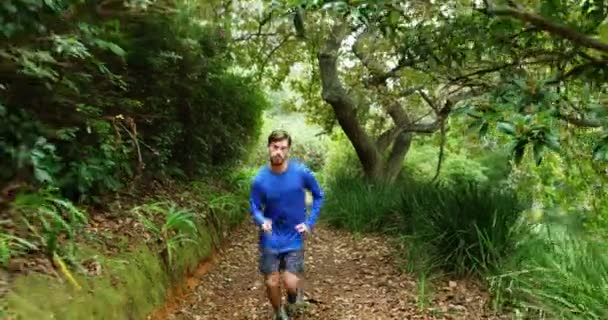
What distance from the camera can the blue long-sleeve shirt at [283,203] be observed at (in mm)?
4926

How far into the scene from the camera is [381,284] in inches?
256

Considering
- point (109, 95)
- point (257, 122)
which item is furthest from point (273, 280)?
point (257, 122)

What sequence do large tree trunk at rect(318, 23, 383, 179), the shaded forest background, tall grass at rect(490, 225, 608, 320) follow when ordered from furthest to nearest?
large tree trunk at rect(318, 23, 383, 179) < tall grass at rect(490, 225, 608, 320) < the shaded forest background

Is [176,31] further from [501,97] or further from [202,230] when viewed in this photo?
[501,97]

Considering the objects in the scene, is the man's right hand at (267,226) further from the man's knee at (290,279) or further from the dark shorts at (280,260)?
the man's knee at (290,279)

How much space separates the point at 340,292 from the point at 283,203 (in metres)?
1.93

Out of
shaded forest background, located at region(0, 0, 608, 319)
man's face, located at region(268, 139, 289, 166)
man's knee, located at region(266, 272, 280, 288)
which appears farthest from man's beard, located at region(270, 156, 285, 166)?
shaded forest background, located at region(0, 0, 608, 319)

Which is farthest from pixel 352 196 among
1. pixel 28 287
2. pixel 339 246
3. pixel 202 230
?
pixel 28 287

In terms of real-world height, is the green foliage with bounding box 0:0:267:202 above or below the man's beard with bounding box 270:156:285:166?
above

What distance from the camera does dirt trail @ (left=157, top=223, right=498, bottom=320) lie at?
18.3 feet

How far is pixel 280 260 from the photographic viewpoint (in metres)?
5.07

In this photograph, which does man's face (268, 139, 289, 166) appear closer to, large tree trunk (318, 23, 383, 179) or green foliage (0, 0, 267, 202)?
green foliage (0, 0, 267, 202)

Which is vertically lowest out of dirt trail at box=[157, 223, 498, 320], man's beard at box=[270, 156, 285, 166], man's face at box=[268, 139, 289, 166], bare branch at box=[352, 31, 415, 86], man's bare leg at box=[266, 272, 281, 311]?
dirt trail at box=[157, 223, 498, 320]

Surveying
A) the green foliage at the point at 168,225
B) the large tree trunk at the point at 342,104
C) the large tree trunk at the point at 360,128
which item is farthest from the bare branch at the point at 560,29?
the large tree trunk at the point at 360,128
